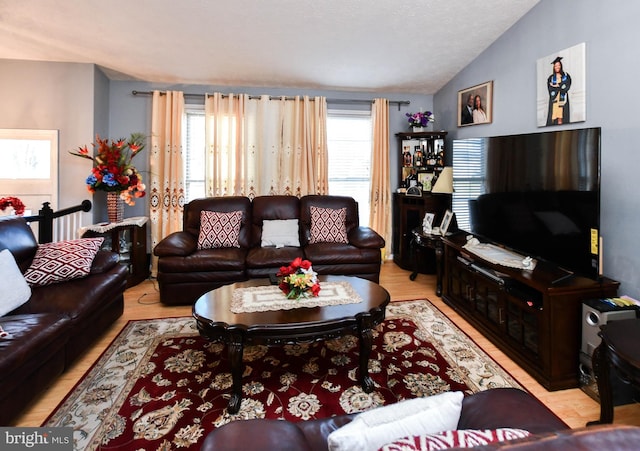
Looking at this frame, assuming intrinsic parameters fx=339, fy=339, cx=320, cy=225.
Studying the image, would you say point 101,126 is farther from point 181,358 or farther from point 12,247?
point 181,358

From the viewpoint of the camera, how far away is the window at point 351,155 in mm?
4875

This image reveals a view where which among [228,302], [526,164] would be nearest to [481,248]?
[526,164]

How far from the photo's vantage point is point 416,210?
14.8ft

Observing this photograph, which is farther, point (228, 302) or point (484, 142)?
point (484, 142)

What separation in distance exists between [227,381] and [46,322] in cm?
105

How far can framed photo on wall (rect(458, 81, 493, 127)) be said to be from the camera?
3744 mm

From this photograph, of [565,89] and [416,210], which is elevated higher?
[565,89]

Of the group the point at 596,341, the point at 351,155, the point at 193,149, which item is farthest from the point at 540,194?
the point at 193,149

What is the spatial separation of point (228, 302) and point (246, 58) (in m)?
2.93

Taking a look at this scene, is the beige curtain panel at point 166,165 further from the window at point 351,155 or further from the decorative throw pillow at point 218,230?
the window at point 351,155

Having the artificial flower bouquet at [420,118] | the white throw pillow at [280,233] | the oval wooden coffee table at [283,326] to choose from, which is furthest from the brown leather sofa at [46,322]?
the artificial flower bouquet at [420,118]

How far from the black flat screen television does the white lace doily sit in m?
1.36
